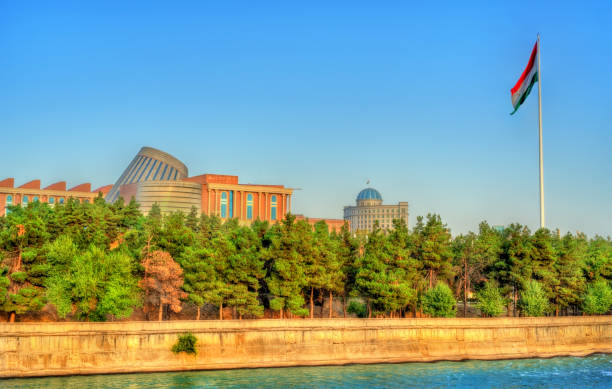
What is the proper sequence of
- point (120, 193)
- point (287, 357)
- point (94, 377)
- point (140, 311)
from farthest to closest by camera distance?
point (120, 193), point (140, 311), point (287, 357), point (94, 377)

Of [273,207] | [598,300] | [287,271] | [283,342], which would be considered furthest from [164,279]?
[273,207]

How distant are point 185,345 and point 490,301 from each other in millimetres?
30858

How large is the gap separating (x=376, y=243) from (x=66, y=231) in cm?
2980

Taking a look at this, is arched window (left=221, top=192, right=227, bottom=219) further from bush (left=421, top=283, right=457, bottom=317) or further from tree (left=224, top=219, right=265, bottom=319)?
bush (left=421, top=283, right=457, bottom=317)

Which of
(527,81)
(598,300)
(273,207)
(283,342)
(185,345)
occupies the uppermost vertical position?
(527,81)

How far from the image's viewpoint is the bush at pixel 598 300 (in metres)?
69.3

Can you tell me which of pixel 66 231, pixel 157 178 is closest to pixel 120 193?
pixel 157 178

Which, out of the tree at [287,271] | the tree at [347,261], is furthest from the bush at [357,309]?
the tree at [287,271]

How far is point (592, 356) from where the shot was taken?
63.2 m

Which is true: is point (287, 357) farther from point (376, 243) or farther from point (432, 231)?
point (432, 231)

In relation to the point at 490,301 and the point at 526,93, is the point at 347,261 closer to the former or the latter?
the point at 490,301

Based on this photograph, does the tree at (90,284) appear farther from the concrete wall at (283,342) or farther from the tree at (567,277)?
the tree at (567,277)

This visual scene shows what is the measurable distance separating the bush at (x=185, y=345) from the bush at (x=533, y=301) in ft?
106

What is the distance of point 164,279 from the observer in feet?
193
